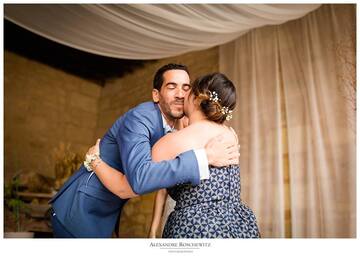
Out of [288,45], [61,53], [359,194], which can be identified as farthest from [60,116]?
[359,194]

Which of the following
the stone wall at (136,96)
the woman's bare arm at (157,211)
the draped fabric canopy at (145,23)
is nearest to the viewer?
the woman's bare arm at (157,211)

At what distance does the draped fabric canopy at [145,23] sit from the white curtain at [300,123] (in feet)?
1.07

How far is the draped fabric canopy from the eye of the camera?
2158 mm

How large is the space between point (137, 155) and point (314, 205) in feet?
4.79

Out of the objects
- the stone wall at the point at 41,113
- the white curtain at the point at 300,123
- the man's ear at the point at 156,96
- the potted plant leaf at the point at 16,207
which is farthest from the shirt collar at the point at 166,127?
the stone wall at the point at 41,113

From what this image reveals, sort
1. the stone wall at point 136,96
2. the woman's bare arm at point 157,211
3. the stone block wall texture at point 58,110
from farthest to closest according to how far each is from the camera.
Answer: the stone block wall texture at point 58,110, the stone wall at point 136,96, the woman's bare arm at point 157,211

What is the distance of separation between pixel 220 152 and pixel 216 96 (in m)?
0.21

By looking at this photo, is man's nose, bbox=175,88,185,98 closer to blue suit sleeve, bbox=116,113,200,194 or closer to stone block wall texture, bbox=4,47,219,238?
blue suit sleeve, bbox=116,113,200,194

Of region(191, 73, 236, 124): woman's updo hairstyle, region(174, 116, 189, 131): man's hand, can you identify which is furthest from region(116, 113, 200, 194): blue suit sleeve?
region(174, 116, 189, 131): man's hand

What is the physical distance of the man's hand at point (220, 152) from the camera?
1.35 meters

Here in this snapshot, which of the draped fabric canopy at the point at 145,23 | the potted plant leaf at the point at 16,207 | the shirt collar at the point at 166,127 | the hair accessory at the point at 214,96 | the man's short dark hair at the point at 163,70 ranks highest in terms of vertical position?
the draped fabric canopy at the point at 145,23

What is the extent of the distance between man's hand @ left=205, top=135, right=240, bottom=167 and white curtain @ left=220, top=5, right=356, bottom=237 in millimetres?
1060

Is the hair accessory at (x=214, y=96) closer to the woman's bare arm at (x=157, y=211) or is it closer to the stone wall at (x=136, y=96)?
the woman's bare arm at (x=157, y=211)
